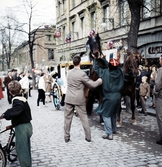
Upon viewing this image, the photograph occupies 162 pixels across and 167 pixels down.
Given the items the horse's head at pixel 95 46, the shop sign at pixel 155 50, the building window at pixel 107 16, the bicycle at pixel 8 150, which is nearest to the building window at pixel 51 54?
the building window at pixel 107 16

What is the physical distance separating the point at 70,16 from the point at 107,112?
88.7 feet

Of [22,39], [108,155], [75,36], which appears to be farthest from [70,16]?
[108,155]

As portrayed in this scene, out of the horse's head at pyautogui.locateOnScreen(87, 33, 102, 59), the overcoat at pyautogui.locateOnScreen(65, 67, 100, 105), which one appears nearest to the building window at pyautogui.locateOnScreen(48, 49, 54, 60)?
the horse's head at pyautogui.locateOnScreen(87, 33, 102, 59)

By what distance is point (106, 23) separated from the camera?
22.6m

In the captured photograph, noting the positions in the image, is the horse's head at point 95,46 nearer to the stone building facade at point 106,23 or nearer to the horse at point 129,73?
the horse at point 129,73

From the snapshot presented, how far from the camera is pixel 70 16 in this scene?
3197 centimetres

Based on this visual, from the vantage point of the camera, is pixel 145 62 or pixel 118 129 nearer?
pixel 118 129

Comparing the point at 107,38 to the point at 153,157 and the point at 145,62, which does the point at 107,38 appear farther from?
the point at 153,157

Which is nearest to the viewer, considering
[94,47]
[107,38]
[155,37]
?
[94,47]

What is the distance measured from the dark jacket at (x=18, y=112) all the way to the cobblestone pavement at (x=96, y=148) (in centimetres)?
117

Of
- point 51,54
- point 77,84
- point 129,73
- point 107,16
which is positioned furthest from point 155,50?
point 51,54

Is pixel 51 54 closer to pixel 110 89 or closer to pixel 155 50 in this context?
pixel 155 50

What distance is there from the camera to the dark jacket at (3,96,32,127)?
405 centimetres

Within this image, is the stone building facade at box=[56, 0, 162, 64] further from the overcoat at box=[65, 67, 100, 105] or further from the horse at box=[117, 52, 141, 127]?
the overcoat at box=[65, 67, 100, 105]
